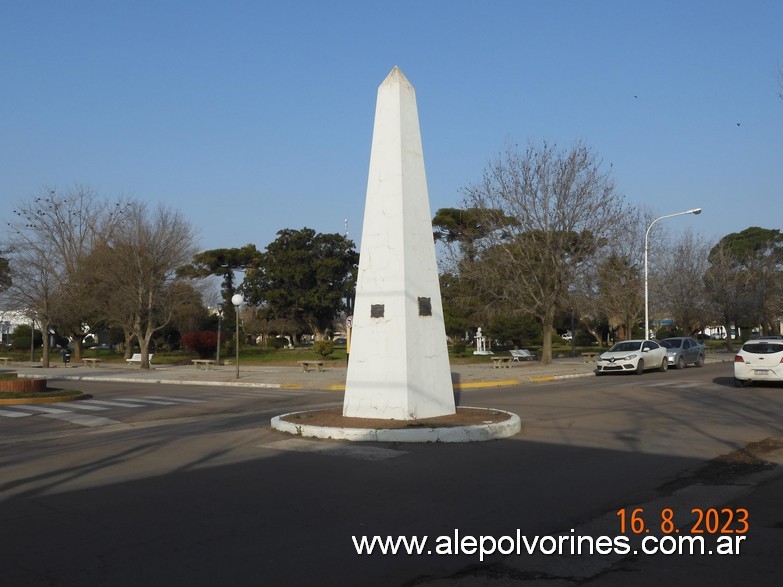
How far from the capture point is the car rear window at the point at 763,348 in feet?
74.5

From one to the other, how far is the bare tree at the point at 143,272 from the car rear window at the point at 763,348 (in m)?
30.2

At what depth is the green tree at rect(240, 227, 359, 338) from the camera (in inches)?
2815

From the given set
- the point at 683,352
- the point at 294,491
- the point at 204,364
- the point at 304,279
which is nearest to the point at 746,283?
the point at 683,352

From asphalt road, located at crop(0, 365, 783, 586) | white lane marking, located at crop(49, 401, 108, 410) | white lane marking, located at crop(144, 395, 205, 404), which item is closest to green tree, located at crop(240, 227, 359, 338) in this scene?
white lane marking, located at crop(144, 395, 205, 404)

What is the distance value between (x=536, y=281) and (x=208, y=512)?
105 ft

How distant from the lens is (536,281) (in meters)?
38.1

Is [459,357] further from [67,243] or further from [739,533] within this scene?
[739,533]

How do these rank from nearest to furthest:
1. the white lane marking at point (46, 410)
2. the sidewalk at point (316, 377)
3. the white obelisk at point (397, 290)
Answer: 1. the white obelisk at point (397, 290)
2. the white lane marking at point (46, 410)
3. the sidewalk at point (316, 377)

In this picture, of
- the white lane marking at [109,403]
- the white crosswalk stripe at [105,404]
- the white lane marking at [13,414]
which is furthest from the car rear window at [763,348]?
the white lane marking at [13,414]

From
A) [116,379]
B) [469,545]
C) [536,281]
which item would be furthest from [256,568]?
[536,281]

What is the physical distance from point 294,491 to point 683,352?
100 feet

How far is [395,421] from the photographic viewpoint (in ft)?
42.8

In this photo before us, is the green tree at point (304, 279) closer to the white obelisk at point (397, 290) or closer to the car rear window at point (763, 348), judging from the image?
the car rear window at point (763, 348)

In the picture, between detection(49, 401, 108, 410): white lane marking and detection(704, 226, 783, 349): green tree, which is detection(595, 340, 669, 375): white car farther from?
detection(704, 226, 783, 349): green tree
